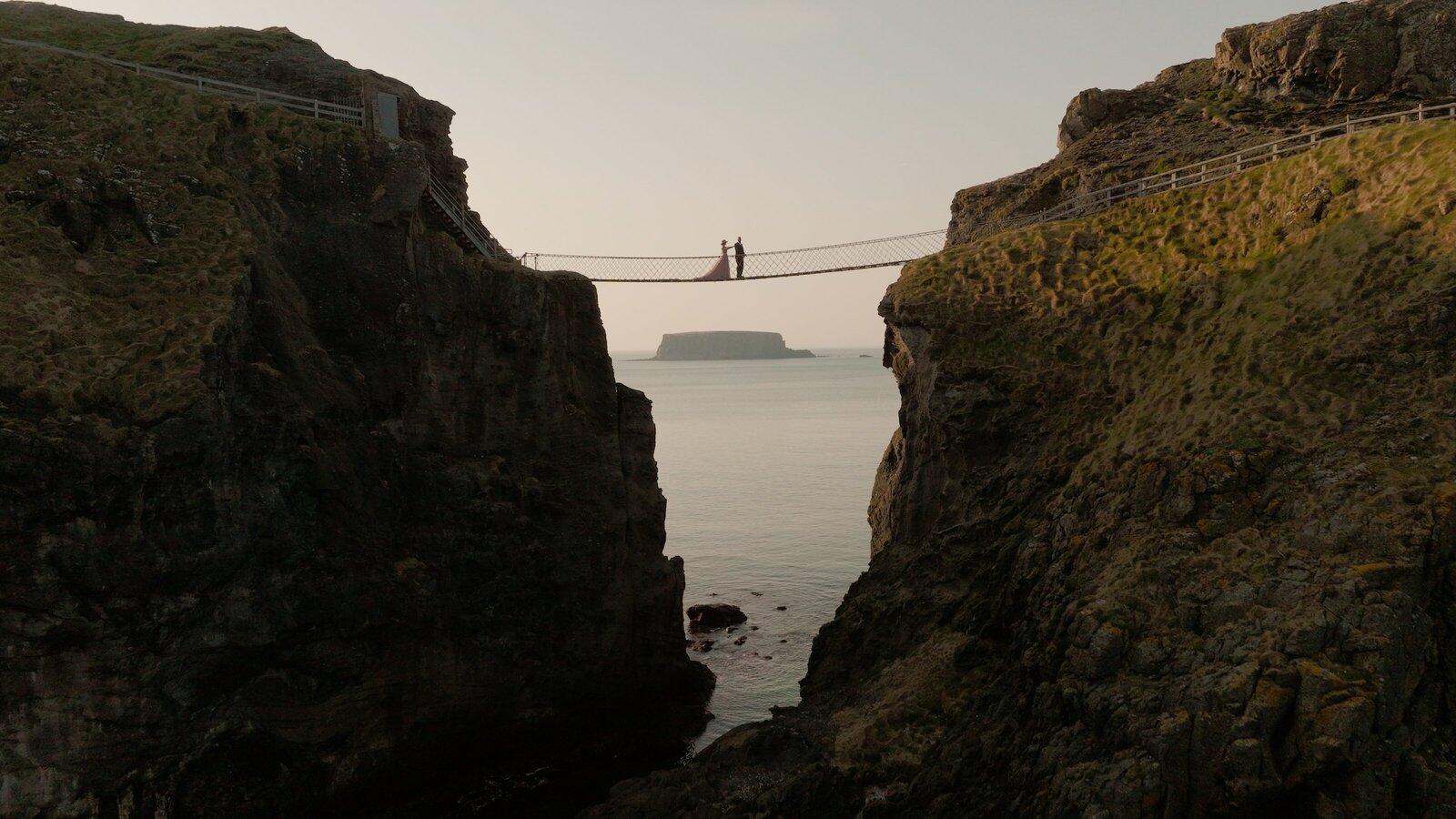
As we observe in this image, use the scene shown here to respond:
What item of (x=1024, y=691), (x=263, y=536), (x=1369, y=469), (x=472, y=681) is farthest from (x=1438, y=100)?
(x=263, y=536)

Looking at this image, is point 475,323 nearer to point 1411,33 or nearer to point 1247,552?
point 1247,552

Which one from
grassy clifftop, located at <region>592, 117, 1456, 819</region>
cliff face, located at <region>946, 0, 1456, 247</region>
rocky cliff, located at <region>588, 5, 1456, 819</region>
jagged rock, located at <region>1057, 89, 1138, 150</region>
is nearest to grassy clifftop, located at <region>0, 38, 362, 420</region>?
grassy clifftop, located at <region>592, 117, 1456, 819</region>

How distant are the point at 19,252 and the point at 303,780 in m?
17.2

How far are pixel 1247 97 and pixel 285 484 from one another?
45.0m

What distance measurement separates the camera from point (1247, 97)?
49469mm

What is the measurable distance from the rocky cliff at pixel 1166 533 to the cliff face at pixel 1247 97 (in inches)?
269

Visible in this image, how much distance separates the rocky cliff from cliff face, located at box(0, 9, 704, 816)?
7.88 metres

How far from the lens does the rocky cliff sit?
2355cm

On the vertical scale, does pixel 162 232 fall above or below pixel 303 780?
above

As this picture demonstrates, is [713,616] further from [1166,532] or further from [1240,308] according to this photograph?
[1240,308]

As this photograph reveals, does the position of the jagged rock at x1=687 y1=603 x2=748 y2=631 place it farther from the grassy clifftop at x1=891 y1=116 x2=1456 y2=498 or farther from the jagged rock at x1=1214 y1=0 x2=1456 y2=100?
the jagged rock at x1=1214 y1=0 x2=1456 y2=100

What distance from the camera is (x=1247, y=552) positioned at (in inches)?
1065

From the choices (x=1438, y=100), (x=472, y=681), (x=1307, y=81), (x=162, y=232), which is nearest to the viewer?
(x=162, y=232)

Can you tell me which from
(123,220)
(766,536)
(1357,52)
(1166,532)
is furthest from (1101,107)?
(123,220)
